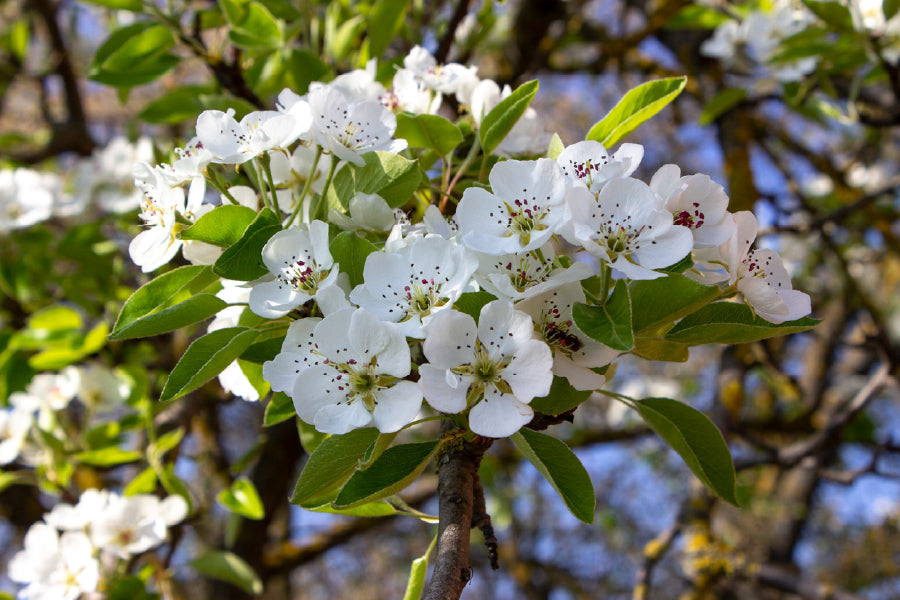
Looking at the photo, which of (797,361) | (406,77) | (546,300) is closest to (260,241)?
(546,300)

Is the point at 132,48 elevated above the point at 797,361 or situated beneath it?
elevated above

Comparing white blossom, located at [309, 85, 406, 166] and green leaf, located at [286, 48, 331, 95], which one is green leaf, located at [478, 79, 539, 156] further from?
green leaf, located at [286, 48, 331, 95]

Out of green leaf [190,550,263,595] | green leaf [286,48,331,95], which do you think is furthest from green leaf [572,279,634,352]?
green leaf [190,550,263,595]

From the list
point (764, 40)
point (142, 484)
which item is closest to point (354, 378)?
point (142, 484)

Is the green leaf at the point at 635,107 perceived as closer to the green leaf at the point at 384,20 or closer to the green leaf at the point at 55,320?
the green leaf at the point at 384,20

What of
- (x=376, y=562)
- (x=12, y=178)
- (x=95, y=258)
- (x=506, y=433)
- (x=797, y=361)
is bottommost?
(x=376, y=562)

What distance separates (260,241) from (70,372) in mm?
1456

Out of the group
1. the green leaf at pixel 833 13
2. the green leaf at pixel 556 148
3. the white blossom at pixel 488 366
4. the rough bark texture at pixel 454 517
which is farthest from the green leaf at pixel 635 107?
the green leaf at pixel 833 13

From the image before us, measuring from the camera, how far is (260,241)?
846 millimetres

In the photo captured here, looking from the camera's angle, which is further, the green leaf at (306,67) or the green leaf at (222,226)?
the green leaf at (306,67)

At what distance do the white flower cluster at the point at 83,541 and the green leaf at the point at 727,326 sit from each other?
47.4 inches

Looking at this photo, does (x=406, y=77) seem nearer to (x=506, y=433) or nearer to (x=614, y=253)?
(x=614, y=253)

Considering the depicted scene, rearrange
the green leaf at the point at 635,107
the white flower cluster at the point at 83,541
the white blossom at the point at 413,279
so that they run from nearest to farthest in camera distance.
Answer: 1. the white blossom at the point at 413,279
2. the green leaf at the point at 635,107
3. the white flower cluster at the point at 83,541

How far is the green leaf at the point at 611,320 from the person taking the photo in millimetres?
684
